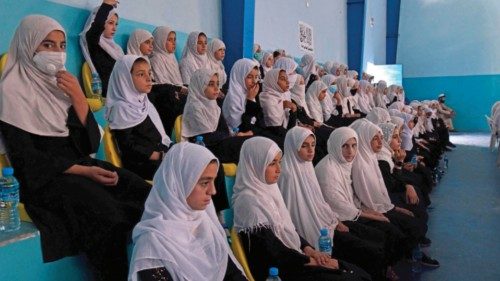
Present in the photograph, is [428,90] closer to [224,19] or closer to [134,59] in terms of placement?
[224,19]

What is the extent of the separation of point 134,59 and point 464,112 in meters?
11.9

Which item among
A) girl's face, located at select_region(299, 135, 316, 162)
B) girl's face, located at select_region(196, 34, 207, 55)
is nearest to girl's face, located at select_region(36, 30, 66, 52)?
girl's face, located at select_region(299, 135, 316, 162)

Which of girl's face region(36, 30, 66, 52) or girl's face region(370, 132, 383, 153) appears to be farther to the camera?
girl's face region(370, 132, 383, 153)

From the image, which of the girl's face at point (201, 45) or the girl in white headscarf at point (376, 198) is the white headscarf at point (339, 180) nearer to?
the girl in white headscarf at point (376, 198)

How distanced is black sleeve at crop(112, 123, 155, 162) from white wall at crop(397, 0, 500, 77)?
12.0 metres

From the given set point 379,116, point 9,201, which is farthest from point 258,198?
point 379,116

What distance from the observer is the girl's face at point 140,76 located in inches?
97.0

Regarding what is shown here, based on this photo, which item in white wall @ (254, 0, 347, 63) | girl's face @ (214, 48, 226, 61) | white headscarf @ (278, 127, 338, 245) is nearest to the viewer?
white headscarf @ (278, 127, 338, 245)

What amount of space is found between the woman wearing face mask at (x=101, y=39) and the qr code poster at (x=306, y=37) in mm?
4582

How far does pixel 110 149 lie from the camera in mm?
2404

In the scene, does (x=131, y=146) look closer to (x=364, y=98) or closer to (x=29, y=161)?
(x=29, y=161)

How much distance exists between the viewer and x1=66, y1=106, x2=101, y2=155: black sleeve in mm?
1919

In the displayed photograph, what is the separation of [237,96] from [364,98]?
13.6 feet

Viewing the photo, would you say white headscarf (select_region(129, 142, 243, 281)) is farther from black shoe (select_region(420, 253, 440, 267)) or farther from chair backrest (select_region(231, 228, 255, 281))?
black shoe (select_region(420, 253, 440, 267))
